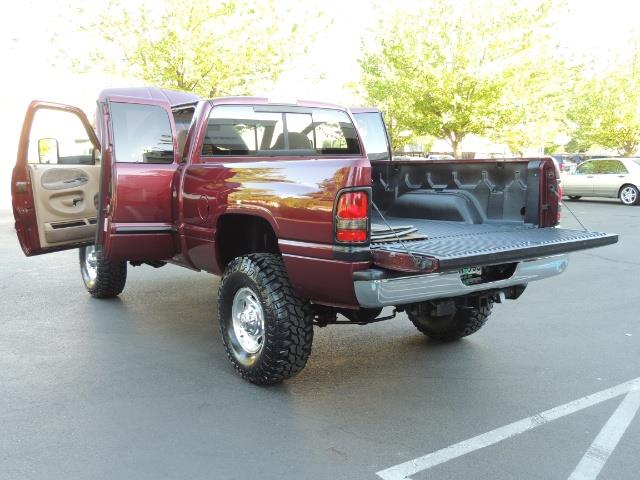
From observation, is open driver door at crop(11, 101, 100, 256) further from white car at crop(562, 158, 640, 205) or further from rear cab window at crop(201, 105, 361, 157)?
white car at crop(562, 158, 640, 205)

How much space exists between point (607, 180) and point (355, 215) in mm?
18574

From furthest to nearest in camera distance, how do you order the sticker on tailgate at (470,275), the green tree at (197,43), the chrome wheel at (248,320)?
the green tree at (197,43) < the chrome wheel at (248,320) < the sticker on tailgate at (470,275)

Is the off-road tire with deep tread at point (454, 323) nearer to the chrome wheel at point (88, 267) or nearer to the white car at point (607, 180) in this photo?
the chrome wheel at point (88, 267)

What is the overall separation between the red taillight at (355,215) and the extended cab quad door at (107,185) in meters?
2.11

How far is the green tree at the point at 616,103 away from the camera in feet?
96.5

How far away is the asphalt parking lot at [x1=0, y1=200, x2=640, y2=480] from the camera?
3291 millimetres

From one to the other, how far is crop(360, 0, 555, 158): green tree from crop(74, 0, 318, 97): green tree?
4.40 m

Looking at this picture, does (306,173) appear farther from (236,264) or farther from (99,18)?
(99,18)

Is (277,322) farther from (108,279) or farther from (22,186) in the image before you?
(108,279)

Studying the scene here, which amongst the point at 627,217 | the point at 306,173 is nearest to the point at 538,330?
the point at 306,173

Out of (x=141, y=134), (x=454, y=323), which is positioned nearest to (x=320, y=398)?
(x=454, y=323)

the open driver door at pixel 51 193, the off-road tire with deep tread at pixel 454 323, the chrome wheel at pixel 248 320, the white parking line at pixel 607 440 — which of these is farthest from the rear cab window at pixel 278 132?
the white parking line at pixel 607 440

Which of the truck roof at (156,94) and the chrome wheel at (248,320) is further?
the truck roof at (156,94)

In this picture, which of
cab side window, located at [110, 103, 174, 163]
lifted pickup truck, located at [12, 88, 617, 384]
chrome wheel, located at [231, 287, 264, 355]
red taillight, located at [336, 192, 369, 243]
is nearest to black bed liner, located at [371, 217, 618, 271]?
lifted pickup truck, located at [12, 88, 617, 384]
